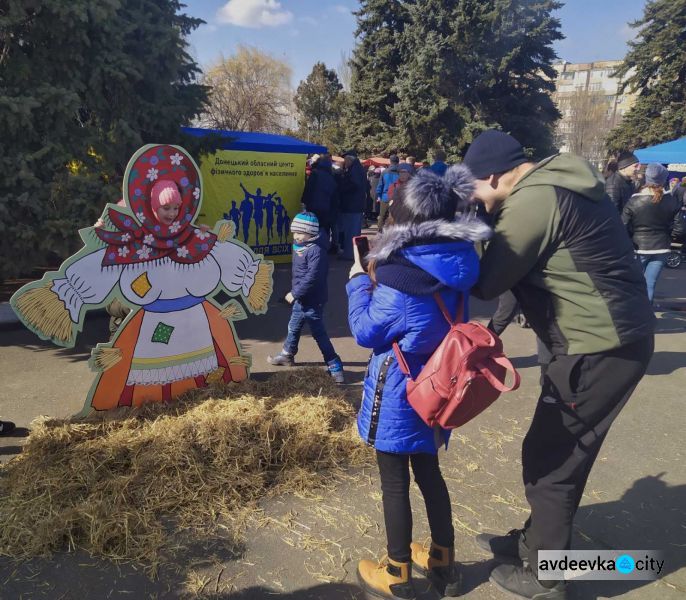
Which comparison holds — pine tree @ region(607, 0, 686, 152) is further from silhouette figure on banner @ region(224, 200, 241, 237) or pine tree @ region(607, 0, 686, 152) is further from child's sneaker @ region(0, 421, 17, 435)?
child's sneaker @ region(0, 421, 17, 435)

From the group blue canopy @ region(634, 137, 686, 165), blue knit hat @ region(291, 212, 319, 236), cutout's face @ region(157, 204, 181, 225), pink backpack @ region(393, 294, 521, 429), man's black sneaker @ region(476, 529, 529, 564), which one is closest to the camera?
pink backpack @ region(393, 294, 521, 429)

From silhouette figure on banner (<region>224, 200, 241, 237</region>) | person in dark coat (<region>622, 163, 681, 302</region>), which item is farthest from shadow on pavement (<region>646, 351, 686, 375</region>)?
silhouette figure on banner (<region>224, 200, 241, 237</region>)

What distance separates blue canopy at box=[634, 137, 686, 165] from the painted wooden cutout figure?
1430cm

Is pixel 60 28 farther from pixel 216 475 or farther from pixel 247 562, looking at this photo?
pixel 247 562

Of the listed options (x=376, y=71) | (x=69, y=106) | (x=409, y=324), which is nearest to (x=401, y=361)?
(x=409, y=324)

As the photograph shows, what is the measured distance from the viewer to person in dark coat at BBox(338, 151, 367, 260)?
34.8 feet

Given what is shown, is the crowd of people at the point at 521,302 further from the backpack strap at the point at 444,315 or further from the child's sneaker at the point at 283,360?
the child's sneaker at the point at 283,360

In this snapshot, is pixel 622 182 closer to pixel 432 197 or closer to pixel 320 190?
pixel 320 190

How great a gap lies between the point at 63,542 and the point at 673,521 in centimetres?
333

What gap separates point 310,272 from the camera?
16.0 feet

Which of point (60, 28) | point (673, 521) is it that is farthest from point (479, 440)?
point (60, 28)

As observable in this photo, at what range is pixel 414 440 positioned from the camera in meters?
2.26
